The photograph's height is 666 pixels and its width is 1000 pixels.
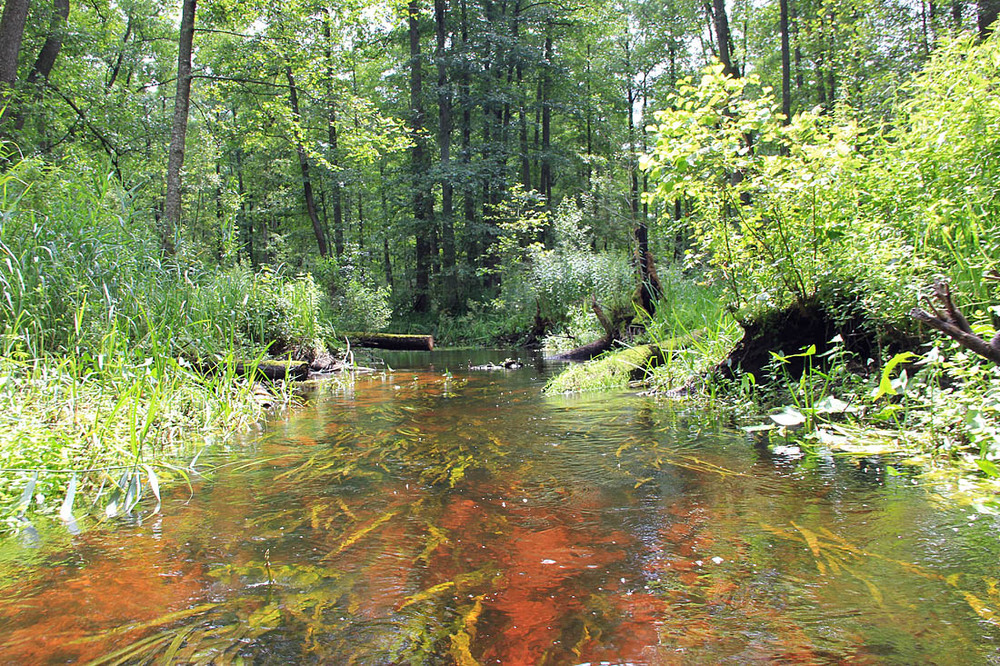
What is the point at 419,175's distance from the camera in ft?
68.7

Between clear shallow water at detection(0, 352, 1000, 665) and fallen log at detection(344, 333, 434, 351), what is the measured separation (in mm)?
11025

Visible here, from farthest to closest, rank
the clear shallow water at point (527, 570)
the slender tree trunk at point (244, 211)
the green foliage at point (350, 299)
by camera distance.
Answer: the slender tree trunk at point (244, 211) < the green foliage at point (350, 299) < the clear shallow water at point (527, 570)

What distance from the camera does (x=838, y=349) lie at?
13.1 ft

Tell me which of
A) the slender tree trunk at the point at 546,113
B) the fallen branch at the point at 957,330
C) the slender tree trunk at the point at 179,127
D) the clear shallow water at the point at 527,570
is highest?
the slender tree trunk at the point at 546,113

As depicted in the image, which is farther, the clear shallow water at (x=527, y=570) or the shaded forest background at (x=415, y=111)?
the shaded forest background at (x=415, y=111)

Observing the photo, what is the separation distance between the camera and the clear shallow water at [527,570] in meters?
1.50

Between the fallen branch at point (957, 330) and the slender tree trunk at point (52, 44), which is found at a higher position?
the slender tree trunk at point (52, 44)

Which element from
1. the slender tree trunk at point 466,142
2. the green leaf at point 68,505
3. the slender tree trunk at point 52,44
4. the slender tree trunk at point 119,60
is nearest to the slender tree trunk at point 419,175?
the slender tree trunk at point 466,142

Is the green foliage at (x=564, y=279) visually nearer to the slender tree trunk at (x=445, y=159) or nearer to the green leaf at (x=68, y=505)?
the slender tree trunk at (x=445, y=159)

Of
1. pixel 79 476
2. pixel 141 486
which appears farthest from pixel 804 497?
pixel 79 476

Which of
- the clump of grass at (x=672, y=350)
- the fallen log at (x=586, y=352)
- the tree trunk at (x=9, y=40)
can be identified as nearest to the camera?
the clump of grass at (x=672, y=350)

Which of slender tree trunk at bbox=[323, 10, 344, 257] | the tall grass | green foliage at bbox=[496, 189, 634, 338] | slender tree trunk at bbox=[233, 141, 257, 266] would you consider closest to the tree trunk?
the tall grass

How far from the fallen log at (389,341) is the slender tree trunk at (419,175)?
7.58m

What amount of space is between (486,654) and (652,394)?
16.9ft
